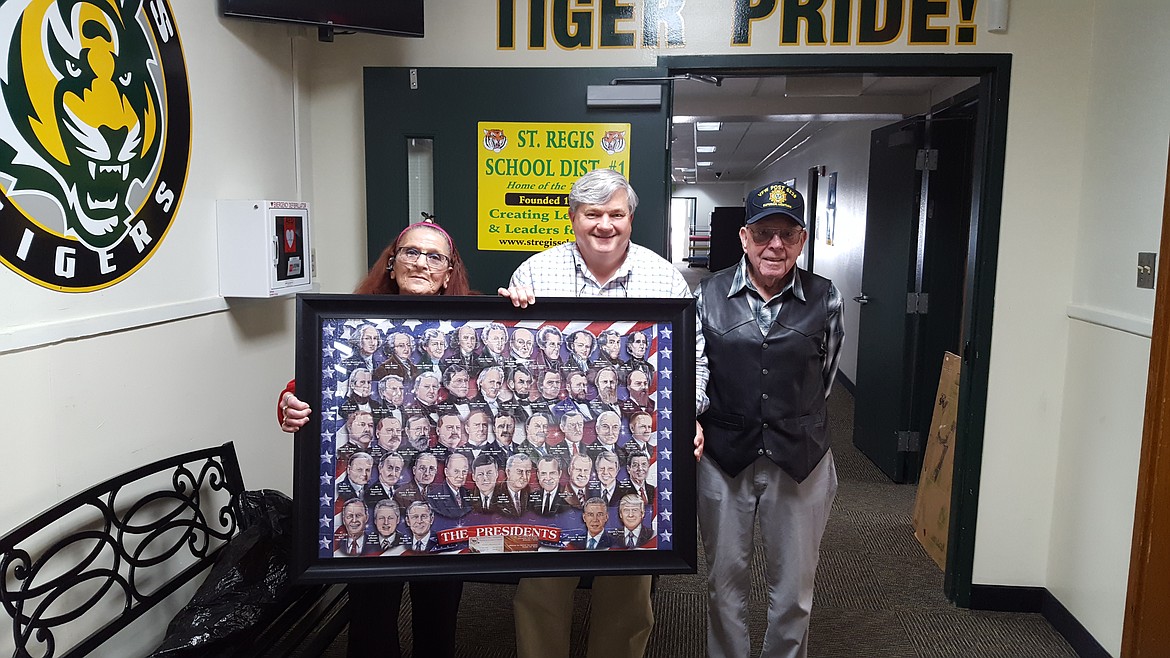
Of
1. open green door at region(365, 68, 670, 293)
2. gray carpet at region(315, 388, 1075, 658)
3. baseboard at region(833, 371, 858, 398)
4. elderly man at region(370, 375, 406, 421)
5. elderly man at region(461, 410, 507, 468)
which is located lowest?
gray carpet at region(315, 388, 1075, 658)

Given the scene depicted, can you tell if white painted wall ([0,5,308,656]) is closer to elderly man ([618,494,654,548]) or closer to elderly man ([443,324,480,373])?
elderly man ([443,324,480,373])

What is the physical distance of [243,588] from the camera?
217 centimetres

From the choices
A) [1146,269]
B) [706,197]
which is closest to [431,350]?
[1146,269]

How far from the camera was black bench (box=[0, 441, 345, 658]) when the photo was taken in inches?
71.0

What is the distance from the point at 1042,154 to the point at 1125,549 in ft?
4.65

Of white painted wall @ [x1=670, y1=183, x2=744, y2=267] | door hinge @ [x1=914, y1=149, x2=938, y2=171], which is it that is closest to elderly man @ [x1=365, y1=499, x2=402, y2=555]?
door hinge @ [x1=914, y1=149, x2=938, y2=171]

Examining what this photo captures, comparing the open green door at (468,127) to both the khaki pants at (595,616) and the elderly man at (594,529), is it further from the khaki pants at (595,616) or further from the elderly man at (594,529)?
the elderly man at (594,529)

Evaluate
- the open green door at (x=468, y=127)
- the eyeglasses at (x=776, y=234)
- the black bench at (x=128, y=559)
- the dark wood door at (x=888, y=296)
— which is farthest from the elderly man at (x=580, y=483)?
the dark wood door at (x=888, y=296)

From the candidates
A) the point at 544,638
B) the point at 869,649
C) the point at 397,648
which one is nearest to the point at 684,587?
the point at 869,649

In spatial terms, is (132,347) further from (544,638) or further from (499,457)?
(544,638)

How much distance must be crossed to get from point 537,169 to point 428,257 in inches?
48.8

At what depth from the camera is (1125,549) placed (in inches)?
103

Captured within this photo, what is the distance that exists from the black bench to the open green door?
1.19 metres

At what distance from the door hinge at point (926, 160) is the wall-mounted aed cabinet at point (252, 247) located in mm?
3555
